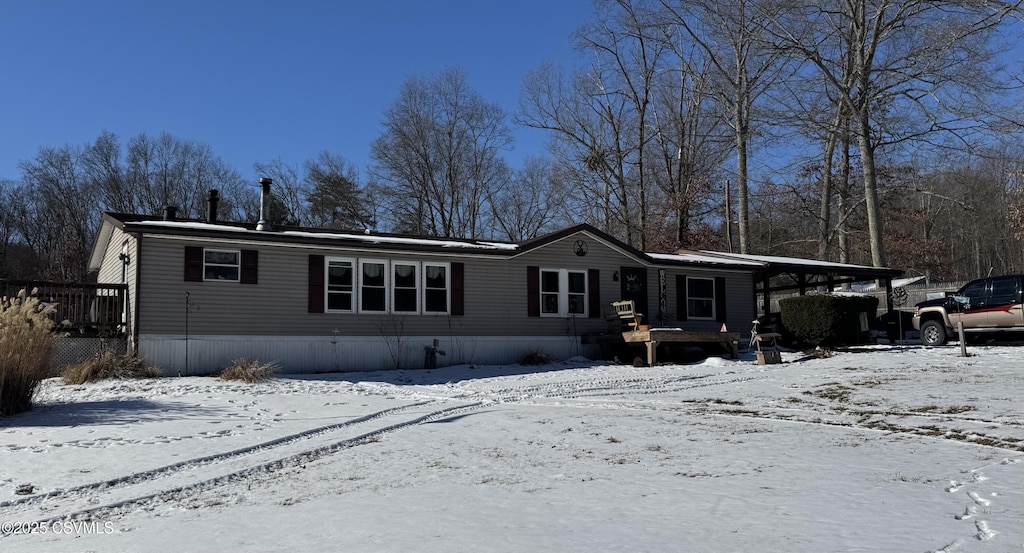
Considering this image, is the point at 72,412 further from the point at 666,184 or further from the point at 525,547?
the point at 666,184

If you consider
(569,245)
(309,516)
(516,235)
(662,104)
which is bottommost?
(309,516)

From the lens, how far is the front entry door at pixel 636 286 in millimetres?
19953

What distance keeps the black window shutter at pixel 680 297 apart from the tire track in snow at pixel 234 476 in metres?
12.8

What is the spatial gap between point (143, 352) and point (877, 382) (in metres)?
13.8

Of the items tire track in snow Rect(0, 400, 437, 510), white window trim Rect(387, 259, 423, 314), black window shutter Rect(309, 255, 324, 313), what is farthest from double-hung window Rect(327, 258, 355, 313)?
tire track in snow Rect(0, 400, 437, 510)

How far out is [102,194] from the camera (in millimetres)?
39938

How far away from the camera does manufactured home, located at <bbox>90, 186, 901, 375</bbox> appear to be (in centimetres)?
1491

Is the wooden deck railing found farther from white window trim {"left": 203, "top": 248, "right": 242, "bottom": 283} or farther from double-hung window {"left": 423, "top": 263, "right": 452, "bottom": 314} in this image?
double-hung window {"left": 423, "top": 263, "right": 452, "bottom": 314}

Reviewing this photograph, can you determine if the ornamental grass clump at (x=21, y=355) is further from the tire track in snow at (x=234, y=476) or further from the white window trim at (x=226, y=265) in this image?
the white window trim at (x=226, y=265)

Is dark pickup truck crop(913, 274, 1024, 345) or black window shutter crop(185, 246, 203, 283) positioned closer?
black window shutter crop(185, 246, 203, 283)

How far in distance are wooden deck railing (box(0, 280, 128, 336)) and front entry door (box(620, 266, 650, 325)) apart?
12260mm

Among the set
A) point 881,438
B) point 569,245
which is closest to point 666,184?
point 569,245

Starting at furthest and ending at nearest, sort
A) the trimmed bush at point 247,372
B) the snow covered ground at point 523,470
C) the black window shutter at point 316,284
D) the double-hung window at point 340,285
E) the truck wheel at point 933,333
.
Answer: the truck wheel at point 933,333 → the double-hung window at point 340,285 → the black window shutter at point 316,284 → the trimmed bush at point 247,372 → the snow covered ground at point 523,470

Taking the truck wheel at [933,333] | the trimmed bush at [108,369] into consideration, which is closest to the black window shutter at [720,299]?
the truck wheel at [933,333]
